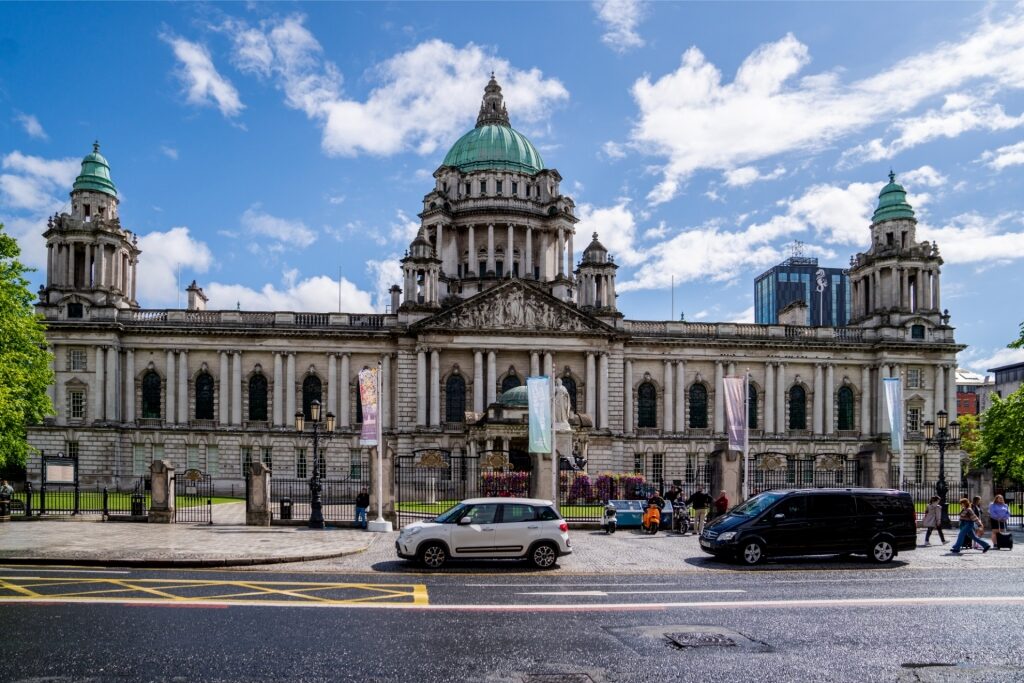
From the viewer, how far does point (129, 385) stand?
56844 mm

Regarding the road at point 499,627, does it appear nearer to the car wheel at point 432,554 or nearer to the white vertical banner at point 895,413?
the car wheel at point 432,554

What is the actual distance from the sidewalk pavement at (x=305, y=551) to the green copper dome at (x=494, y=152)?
5205 cm

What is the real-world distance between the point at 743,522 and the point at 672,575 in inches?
117

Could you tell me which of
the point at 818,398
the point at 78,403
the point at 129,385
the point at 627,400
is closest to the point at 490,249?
the point at 627,400

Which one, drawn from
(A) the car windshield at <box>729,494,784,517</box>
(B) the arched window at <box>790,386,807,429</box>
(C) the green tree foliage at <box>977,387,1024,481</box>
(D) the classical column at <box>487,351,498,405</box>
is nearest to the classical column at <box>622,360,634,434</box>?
(D) the classical column at <box>487,351,498,405</box>

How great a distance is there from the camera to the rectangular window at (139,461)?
5594 centimetres

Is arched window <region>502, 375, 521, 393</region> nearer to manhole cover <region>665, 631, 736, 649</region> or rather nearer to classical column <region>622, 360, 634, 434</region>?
classical column <region>622, 360, 634, 434</region>

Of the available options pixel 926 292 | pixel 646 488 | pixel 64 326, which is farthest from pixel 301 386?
pixel 926 292

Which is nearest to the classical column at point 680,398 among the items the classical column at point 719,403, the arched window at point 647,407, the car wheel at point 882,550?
the arched window at point 647,407

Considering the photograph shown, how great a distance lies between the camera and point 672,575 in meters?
19.7

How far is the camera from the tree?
3372 centimetres

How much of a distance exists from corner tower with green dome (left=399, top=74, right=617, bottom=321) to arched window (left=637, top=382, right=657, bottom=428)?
12.3 metres

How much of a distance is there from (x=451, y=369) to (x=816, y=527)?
37738 mm

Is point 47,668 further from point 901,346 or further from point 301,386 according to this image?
point 901,346
